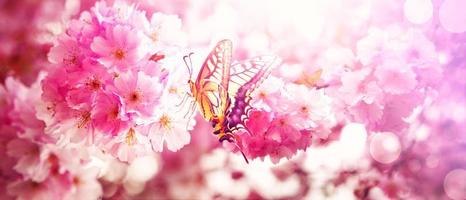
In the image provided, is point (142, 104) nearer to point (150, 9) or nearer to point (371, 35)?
point (150, 9)

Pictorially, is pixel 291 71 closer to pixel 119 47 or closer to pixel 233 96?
pixel 233 96

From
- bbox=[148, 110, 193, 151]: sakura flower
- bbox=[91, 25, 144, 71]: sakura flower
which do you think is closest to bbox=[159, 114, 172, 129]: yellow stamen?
bbox=[148, 110, 193, 151]: sakura flower

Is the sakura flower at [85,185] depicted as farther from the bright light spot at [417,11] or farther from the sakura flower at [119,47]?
the bright light spot at [417,11]

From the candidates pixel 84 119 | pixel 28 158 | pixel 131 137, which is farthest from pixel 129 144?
pixel 28 158

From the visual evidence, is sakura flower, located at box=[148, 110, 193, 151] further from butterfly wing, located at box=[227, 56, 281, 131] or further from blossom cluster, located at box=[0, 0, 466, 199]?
butterfly wing, located at box=[227, 56, 281, 131]

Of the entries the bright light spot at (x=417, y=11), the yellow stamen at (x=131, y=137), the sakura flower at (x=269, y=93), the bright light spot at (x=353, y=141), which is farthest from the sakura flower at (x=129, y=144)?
the bright light spot at (x=417, y=11)

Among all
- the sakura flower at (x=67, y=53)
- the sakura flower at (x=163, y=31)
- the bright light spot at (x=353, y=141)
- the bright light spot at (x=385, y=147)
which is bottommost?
the bright light spot at (x=385, y=147)

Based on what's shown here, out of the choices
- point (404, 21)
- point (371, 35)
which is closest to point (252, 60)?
point (371, 35)
